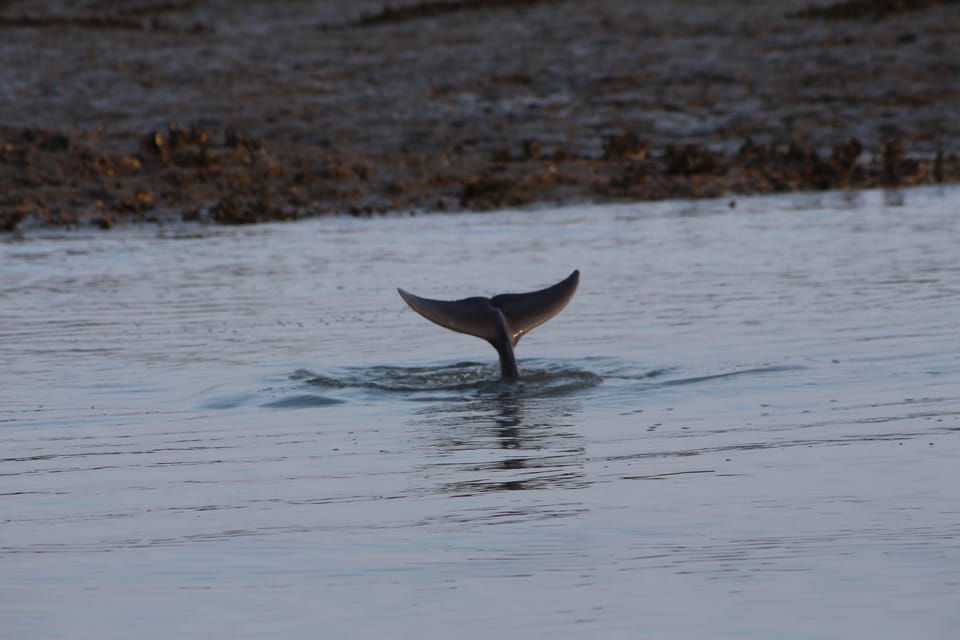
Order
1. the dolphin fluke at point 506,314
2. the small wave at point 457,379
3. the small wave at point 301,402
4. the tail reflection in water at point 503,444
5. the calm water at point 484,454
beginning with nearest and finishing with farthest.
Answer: the calm water at point 484,454 < the tail reflection in water at point 503,444 < the small wave at point 301,402 < the dolphin fluke at point 506,314 < the small wave at point 457,379

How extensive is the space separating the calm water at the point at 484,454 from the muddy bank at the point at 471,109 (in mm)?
7322

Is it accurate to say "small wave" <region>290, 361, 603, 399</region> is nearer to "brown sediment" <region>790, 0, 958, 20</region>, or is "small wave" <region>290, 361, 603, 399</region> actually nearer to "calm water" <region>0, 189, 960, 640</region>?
"calm water" <region>0, 189, 960, 640</region>

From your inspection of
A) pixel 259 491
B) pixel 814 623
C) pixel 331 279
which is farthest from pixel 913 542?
pixel 331 279

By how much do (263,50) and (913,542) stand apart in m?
31.1

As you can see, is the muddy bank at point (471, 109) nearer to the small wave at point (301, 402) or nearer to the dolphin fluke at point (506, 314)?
the dolphin fluke at point (506, 314)

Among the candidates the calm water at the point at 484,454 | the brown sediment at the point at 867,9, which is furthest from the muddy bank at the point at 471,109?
the calm water at the point at 484,454

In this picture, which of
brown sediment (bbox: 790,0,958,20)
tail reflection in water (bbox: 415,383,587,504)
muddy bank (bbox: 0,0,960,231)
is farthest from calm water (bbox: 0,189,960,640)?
brown sediment (bbox: 790,0,958,20)

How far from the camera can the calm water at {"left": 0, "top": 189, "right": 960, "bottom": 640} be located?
563 cm

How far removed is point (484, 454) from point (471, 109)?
22.3 metres

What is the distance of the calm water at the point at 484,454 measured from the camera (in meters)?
5.63

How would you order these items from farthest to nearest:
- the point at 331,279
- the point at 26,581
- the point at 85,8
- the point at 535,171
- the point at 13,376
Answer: the point at 85,8, the point at 535,171, the point at 331,279, the point at 13,376, the point at 26,581

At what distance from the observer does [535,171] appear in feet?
85.1

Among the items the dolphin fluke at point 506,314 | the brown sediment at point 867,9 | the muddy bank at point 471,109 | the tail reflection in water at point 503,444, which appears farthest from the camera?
the brown sediment at point 867,9

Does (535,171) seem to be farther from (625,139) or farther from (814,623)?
(814,623)
